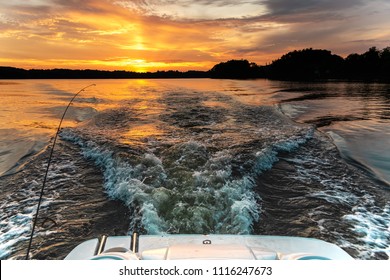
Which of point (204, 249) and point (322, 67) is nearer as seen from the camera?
point (204, 249)

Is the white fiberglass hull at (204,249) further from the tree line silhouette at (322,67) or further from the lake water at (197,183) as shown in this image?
the tree line silhouette at (322,67)

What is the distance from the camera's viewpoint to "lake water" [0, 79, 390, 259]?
3.12m

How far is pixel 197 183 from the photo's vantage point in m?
4.10

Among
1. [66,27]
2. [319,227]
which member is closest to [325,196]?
[319,227]

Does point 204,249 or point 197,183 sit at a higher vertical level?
point 204,249

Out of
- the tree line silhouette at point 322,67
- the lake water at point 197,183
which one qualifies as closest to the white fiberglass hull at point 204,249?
the lake water at point 197,183

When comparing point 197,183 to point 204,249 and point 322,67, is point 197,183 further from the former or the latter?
point 322,67

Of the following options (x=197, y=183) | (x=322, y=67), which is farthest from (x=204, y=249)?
(x=322, y=67)

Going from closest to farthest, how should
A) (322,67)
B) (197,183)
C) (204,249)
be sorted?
(204,249) → (197,183) → (322,67)

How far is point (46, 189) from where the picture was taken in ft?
13.3

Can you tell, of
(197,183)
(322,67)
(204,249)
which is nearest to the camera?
(204,249)

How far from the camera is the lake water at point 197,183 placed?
3.12 metres
